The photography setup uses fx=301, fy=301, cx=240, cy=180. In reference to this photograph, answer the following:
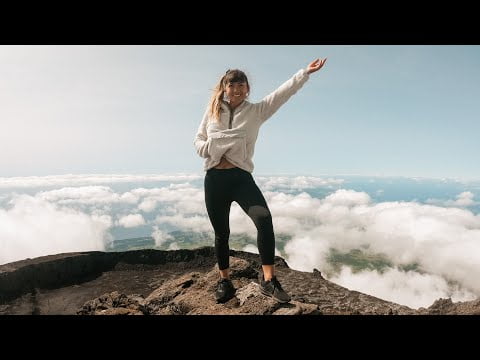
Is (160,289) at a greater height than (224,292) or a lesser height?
lesser

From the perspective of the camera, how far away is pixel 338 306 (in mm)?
5500

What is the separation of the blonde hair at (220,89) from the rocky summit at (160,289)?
243 centimetres

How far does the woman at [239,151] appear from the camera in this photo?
351 cm

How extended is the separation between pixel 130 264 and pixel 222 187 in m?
7.27

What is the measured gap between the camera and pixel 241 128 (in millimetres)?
3605

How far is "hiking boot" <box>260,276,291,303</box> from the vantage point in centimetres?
359

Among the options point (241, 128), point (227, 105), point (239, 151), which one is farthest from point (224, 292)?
point (227, 105)

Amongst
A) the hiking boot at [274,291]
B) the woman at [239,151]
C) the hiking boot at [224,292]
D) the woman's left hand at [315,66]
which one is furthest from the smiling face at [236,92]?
the hiking boot at [224,292]

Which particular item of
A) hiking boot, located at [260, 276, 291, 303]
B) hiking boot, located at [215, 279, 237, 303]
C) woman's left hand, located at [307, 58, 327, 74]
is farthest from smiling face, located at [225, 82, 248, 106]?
hiking boot, located at [215, 279, 237, 303]

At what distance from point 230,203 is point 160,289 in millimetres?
3550

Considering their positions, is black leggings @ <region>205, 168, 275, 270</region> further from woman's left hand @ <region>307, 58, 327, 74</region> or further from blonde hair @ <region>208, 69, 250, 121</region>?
woman's left hand @ <region>307, 58, 327, 74</region>

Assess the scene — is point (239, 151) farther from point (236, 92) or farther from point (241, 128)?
point (236, 92)

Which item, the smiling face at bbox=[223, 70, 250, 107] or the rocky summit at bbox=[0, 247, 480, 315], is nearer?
the smiling face at bbox=[223, 70, 250, 107]

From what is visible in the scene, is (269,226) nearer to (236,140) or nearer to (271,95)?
(236,140)
